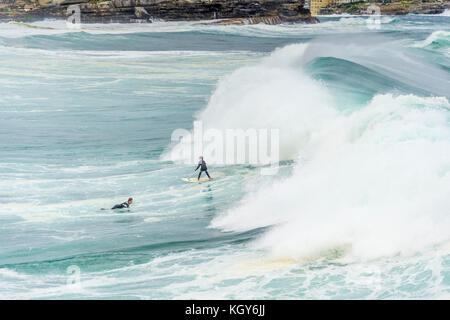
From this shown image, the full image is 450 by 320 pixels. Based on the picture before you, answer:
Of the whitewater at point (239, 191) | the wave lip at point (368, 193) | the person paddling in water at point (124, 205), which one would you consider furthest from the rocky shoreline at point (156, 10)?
the person paddling in water at point (124, 205)

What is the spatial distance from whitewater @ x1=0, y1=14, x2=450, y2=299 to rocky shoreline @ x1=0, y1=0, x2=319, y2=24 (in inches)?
379

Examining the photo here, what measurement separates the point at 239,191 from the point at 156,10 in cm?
1996

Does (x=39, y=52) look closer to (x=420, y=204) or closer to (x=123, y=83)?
(x=123, y=83)

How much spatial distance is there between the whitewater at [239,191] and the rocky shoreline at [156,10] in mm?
9636

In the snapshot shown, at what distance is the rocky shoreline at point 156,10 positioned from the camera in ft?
86.8

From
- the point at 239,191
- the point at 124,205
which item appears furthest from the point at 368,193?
the point at 124,205

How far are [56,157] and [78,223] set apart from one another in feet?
13.3

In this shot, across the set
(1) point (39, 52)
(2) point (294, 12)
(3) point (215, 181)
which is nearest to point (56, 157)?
(3) point (215, 181)

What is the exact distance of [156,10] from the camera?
27281mm

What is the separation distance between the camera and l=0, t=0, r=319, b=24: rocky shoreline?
2647 centimetres

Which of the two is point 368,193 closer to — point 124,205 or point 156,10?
point 124,205
